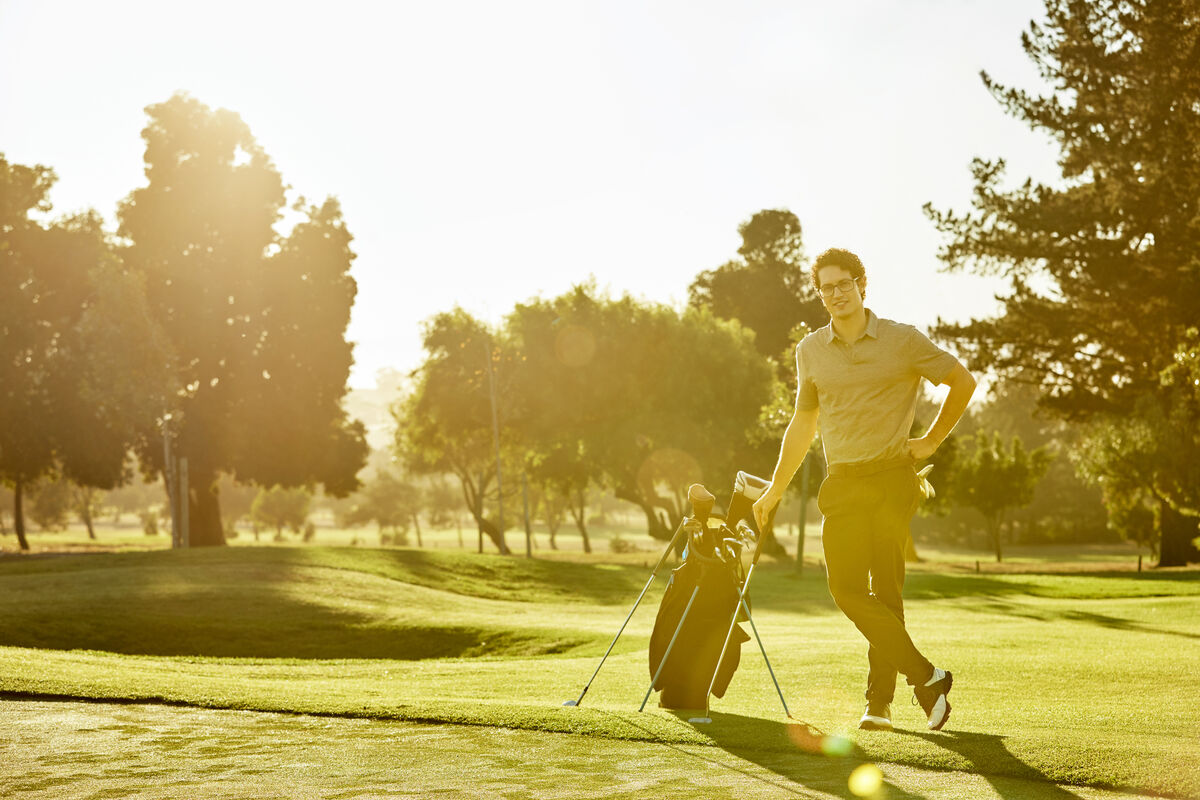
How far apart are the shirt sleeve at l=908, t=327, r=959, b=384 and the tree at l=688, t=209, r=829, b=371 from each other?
194 feet

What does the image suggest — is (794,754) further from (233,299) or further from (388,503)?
(388,503)

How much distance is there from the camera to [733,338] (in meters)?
55.7

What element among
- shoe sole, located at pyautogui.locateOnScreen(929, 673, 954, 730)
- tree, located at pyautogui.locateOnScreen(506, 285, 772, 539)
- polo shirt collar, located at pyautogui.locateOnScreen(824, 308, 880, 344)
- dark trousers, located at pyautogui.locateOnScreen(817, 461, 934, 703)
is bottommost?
shoe sole, located at pyautogui.locateOnScreen(929, 673, 954, 730)

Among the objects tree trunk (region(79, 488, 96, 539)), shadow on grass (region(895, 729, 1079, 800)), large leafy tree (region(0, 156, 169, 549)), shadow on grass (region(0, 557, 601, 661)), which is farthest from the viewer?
tree trunk (region(79, 488, 96, 539))

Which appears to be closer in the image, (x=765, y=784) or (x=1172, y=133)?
(x=765, y=784)

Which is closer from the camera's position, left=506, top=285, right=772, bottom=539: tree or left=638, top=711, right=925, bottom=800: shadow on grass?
left=638, top=711, right=925, bottom=800: shadow on grass

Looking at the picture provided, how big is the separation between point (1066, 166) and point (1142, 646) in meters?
33.5

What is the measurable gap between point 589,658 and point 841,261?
11.0 meters

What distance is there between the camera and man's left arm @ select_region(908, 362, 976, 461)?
256 inches

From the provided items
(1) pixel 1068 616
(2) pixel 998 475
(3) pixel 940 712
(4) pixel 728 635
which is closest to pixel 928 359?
(3) pixel 940 712

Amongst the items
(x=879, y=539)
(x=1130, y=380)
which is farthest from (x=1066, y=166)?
(x=879, y=539)

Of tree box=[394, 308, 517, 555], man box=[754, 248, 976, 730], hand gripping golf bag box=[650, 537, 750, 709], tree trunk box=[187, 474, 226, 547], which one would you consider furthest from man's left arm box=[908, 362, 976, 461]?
tree trunk box=[187, 474, 226, 547]

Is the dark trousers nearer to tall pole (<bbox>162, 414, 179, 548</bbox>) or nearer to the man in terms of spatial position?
the man

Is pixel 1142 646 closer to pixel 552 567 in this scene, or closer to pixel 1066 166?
pixel 552 567
